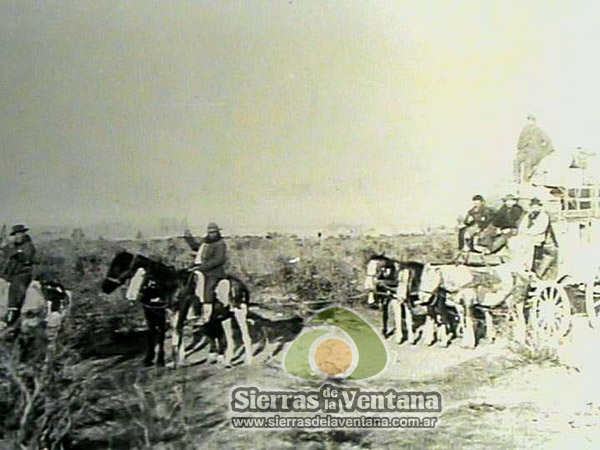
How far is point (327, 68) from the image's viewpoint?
2.89 meters

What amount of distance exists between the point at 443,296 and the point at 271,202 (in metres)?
0.61

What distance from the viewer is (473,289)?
2910 millimetres

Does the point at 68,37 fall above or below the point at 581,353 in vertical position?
above

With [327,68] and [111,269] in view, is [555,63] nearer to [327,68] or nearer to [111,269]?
[327,68]

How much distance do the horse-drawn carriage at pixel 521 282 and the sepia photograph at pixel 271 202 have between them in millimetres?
11

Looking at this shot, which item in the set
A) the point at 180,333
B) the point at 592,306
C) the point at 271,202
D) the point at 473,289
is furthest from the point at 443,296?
the point at 180,333

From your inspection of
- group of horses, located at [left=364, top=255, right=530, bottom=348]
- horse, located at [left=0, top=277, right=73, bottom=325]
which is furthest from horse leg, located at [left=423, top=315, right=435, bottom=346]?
horse, located at [left=0, top=277, right=73, bottom=325]

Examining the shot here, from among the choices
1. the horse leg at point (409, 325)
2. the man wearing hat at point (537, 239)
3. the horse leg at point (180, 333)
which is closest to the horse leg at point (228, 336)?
the horse leg at point (180, 333)

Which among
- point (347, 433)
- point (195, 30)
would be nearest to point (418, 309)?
point (347, 433)

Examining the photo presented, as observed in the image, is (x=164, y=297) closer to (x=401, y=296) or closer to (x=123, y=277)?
(x=123, y=277)

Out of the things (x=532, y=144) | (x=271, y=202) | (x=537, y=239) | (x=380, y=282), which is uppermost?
(x=532, y=144)

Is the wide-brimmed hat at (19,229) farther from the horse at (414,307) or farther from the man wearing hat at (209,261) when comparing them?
the horse at (414,307)

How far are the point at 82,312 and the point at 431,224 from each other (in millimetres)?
1111

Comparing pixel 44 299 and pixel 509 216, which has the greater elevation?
pixel 509 216
